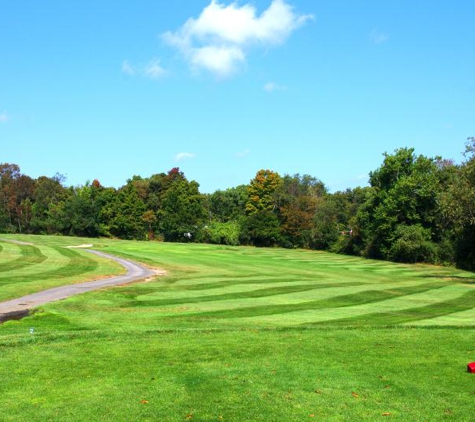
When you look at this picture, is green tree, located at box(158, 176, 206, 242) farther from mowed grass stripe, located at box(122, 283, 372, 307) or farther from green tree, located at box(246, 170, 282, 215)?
mowed grass stripe, located at box(122, 283, 372, 307)

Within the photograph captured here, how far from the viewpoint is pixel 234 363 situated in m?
10.5

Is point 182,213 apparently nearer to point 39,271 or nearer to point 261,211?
point 261,211

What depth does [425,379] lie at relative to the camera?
365 inches

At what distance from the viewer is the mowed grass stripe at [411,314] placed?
17609 mm

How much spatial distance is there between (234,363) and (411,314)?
40.4 ft

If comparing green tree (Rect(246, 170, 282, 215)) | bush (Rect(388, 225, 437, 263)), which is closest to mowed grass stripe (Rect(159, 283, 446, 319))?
bush (Rect(388, 225, 437, 263))

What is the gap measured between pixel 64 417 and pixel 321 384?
4409 mm

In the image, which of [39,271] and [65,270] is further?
[65,270]

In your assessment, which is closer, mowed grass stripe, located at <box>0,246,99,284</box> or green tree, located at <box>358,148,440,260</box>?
mowed grass stripe, located at <box>0,246,99,284</box>

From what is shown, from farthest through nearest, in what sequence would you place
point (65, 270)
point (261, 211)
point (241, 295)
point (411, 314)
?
1. point (261, 211)
2. point (65, 270)
3. point (241, 295)
4. point (411, 314)

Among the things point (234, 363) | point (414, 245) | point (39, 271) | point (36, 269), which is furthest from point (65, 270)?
point (414, 245)

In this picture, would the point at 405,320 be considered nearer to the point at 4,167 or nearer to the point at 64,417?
the point at 64,417

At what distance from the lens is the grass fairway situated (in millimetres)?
7668

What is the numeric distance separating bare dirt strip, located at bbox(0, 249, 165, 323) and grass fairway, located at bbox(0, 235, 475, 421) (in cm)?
99
